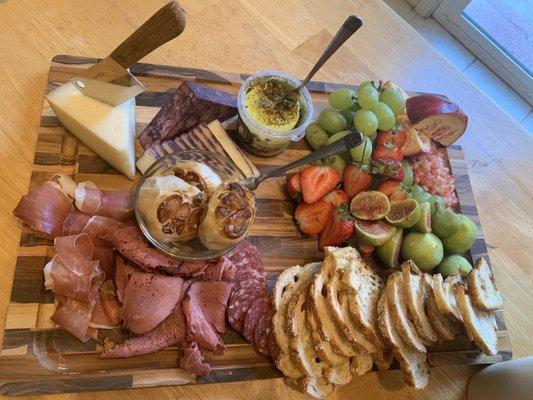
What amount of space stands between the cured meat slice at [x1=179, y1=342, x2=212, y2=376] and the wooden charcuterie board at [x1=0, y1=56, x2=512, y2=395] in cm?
3

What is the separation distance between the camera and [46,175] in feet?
5.47

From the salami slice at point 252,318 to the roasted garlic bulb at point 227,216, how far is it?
0.76 ft

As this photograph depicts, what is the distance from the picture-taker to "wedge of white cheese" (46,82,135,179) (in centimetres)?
158

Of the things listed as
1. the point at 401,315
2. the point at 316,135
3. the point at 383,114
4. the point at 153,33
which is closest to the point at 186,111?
the point at 153,33

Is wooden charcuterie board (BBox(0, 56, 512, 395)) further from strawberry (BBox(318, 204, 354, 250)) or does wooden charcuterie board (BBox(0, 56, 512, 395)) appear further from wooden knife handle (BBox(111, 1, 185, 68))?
wooden knife handle (BBox(111, 1, 185, 68))

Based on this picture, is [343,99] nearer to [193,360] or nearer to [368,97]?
[368,97]

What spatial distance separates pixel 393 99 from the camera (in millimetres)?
1880

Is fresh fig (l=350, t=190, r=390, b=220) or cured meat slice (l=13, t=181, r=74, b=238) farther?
fresh fig (l=350, t=190, r=390, b=220)

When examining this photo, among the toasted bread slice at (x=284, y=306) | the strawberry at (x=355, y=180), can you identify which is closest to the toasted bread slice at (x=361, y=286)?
the toasted bread slice at (x=284, y=306)

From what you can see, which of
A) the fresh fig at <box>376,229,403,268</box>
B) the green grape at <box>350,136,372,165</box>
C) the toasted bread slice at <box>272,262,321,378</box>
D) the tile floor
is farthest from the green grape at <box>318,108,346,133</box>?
the tile floor

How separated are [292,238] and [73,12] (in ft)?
4.07

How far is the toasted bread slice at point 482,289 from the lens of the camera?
1591 mm

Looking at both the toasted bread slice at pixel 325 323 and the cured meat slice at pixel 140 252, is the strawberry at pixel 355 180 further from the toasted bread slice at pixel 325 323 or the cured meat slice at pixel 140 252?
the cured meat slice at pixel 140 252

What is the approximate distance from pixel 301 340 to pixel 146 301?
0.50 m
